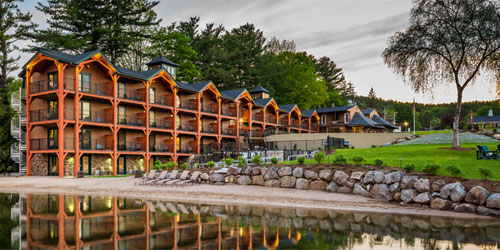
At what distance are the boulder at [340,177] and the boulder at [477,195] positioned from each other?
5.86m

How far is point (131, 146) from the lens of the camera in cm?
4388

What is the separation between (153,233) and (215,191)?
11479 mm

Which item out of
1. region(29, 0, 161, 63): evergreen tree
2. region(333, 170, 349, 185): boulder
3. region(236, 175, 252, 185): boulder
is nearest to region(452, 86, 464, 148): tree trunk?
region(333, 170, 349, 185): boulder

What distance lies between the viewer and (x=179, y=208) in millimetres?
17031

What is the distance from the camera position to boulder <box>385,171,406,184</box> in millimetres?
18653

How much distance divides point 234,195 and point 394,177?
821 cm

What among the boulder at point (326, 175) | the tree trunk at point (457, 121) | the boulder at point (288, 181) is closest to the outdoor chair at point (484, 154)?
the tree trunk at point (457, 121)

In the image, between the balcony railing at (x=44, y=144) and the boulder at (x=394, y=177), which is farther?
the balcony railing at (x=44, y=144)

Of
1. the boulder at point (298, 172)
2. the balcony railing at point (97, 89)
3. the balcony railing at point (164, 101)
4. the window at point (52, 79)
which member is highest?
the window at point (52, 79)

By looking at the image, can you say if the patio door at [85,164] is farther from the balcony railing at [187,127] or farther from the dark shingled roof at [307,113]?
the dark shingled roof at [307,113]

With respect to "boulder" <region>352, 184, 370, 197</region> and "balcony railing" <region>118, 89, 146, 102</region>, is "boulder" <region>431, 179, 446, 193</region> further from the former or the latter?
"balcony railing" <region>118, 89, 146, 102</region>

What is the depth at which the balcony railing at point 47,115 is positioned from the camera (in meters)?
37.9

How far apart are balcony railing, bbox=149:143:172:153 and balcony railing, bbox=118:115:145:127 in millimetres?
3025

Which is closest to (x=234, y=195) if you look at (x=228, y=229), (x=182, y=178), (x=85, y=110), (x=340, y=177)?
(x=340, y=177)
